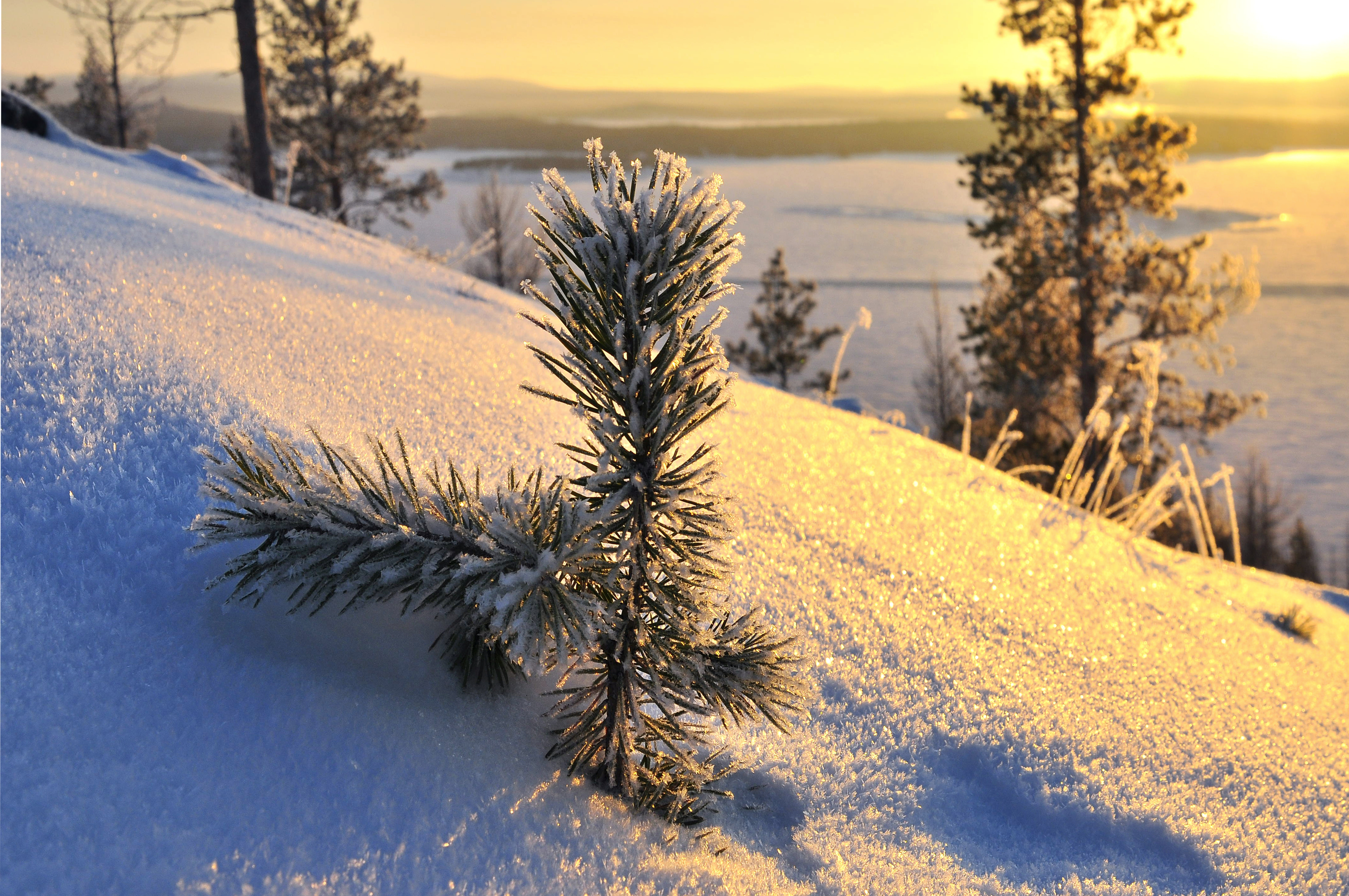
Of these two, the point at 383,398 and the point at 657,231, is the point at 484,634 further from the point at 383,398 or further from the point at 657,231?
the point at 383,398

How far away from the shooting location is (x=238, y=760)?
0.89 meters

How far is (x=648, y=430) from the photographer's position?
1.00 meters

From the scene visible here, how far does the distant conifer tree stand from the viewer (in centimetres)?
3197

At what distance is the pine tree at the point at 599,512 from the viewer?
3.17ft

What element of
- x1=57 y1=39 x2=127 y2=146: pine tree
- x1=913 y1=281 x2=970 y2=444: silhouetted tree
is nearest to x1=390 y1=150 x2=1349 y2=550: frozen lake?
x1=913 y1=281 x2=970 y2=444: silhouetted tree

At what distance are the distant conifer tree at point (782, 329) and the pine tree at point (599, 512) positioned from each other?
3081 cm

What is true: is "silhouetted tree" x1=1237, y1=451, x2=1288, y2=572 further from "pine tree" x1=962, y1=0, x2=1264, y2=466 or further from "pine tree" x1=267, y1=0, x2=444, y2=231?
"pine tree" x1=267, y1=0, x2=444, y2=231

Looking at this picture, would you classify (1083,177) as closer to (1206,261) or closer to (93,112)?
(93,112)

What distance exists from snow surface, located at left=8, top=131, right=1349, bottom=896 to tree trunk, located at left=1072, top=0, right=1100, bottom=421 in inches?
590

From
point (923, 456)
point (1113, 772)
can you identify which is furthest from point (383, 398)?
point (923, 456)

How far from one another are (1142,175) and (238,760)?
1865 centimetres

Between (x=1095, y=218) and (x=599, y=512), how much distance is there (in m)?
18.1

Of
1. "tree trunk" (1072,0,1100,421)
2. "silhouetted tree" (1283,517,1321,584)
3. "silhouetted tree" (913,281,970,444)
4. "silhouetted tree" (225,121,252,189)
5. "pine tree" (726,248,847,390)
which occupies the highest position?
"silhouetted tree" (225,121,252,189)

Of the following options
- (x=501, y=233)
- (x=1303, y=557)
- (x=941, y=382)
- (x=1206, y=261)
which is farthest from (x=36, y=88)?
(x=1206, y=261)
